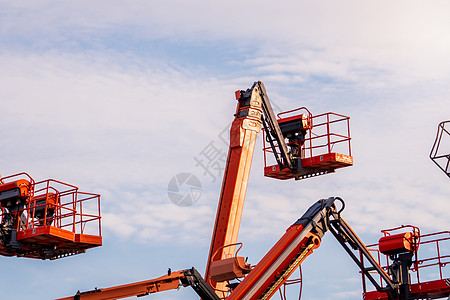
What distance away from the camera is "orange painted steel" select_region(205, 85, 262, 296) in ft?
72.0

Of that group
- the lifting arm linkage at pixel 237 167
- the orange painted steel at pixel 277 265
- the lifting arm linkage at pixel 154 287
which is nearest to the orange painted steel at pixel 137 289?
the lifting arm linkage at pixel 154 287

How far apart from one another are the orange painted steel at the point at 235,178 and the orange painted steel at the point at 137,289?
2.58 metres

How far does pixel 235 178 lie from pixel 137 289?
5.01 meters

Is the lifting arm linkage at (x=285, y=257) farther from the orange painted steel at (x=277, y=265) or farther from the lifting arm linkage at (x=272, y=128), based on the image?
the lifting arm linkage at (x=272, y=128)

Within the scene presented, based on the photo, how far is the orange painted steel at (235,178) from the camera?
21938 mm

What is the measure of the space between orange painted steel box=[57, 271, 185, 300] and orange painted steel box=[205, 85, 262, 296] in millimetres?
2585

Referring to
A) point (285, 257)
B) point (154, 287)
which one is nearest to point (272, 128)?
point (285, 257)

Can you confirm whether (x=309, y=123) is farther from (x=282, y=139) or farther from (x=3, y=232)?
(x=3, y=232)

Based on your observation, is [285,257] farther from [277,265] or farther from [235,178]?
[235,178]

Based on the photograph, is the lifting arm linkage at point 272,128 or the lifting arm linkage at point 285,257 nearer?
the lifting arm linkage at point 285,257

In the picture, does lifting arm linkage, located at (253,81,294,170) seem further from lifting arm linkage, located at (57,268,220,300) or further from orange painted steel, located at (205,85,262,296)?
lifting arm linkage, located at (57,268,220,300)

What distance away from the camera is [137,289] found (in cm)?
1880

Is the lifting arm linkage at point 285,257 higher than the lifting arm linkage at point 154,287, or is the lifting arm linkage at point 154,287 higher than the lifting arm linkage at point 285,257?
the lifting arm linkage at point 285,257

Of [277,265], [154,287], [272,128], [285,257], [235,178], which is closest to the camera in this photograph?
[154,287]
